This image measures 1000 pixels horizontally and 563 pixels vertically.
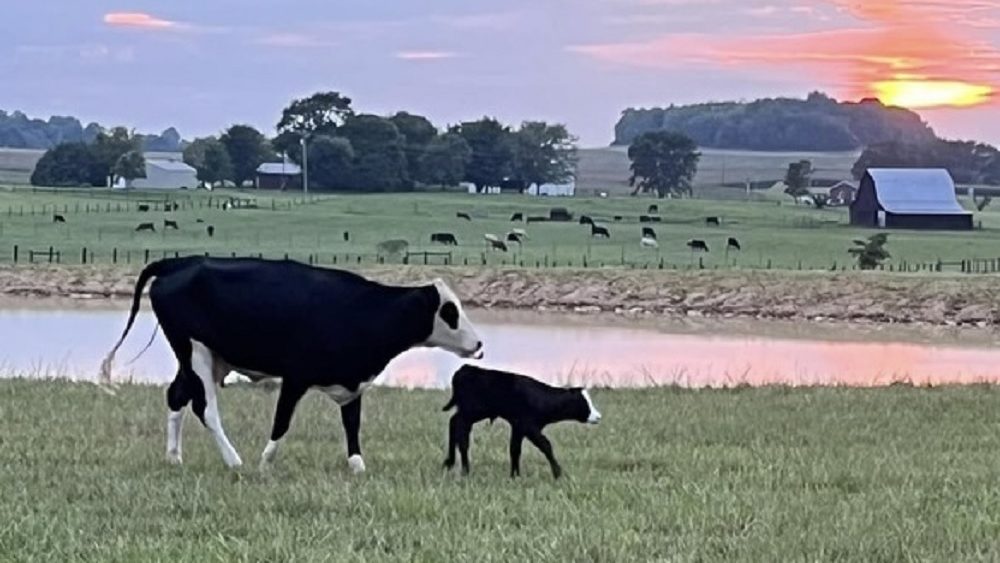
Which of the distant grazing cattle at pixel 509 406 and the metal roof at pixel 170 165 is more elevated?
the distant grazing cattle at pixel 509 406

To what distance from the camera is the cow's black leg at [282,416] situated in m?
10.9

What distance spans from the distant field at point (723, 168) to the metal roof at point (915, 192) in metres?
43.0

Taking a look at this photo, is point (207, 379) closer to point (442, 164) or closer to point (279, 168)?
point (442, 164)

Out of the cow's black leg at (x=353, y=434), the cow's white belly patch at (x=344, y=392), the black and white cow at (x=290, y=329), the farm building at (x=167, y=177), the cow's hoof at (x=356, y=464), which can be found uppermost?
the black and white cow at (x=290, y=329)

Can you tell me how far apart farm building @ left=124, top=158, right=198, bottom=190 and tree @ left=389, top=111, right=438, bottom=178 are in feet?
56.9

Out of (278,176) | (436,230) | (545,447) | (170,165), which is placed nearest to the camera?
(545,447)

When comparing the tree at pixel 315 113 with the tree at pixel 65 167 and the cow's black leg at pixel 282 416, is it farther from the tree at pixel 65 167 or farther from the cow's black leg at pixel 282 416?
the cow's black leg at pixel 282 416

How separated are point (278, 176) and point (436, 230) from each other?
46.2 meters

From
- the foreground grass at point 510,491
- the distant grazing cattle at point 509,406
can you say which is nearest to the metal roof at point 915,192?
the foreground grass at point 510,491

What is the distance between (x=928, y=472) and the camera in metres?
10.9

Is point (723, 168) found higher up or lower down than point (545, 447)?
lower down

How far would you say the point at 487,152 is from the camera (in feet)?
398

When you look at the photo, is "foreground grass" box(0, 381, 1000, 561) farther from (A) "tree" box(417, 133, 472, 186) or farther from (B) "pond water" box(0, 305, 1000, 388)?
(A) "tree" box(417, 133, 472, 186)

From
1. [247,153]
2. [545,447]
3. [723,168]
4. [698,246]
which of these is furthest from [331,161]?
[545,447]
